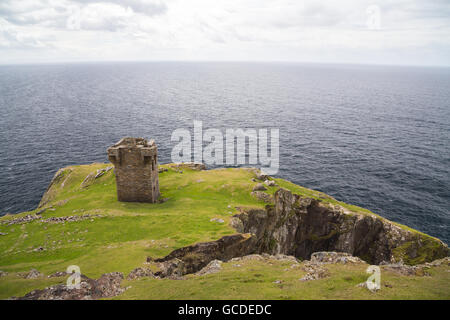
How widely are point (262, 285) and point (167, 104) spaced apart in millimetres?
150651

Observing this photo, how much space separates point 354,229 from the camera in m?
40.9

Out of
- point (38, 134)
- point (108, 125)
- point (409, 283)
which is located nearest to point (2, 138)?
point (38, 134)

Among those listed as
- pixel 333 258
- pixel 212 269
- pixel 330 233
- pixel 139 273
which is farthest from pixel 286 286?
pixel 330 233

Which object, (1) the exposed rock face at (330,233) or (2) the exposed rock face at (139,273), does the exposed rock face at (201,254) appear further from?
(1) the exposed rock face at (330,233)

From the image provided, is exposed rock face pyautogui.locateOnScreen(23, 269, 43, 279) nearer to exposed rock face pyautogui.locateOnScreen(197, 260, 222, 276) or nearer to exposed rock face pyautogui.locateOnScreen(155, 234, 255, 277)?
exposed rock face pyautogui.locateOnScreen(155, 234, 255, 277)

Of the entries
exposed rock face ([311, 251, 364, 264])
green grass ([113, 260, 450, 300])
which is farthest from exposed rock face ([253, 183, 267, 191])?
green grass ([113, 260, 450, 300])

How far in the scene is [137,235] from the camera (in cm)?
2786

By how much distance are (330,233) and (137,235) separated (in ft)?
95.8

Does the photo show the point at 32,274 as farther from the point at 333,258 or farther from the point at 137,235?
the point at 333,258

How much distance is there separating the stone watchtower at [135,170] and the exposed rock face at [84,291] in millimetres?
17760

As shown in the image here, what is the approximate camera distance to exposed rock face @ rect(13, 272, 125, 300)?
16219 millimetres

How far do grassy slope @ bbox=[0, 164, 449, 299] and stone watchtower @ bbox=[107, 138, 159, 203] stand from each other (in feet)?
4.84

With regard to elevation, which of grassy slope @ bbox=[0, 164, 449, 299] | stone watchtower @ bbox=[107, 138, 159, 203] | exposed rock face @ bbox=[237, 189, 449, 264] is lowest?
exposed rock face @ bbox=[237, 189, 449, 264]

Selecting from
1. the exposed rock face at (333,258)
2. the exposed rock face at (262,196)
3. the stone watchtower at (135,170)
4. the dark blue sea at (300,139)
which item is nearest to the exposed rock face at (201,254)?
the exposed rock face at (333,258)
